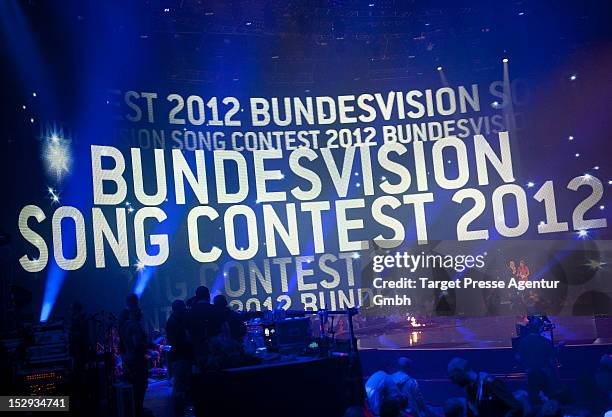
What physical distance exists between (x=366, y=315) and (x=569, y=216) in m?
4.48

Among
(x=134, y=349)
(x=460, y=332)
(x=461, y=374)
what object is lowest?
(x=460, y=332)

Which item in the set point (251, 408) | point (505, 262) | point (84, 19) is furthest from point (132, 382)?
point (505, 262)

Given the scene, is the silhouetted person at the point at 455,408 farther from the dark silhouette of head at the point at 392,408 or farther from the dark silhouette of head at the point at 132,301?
the dark silhouette of head at the point at 132,301

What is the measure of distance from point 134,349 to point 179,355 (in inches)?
21.3

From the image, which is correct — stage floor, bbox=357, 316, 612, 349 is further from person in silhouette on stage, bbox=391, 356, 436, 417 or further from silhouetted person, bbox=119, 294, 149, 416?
silhouetted person, bbox=119, 294, 149, 416

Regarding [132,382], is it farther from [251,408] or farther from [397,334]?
[397,334]

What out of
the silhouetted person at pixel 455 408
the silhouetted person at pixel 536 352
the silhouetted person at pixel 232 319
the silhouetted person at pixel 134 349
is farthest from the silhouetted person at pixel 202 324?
the silhouetted person at pixel 536 352

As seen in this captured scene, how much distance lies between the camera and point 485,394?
3984 mm

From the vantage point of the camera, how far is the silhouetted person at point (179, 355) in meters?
6.23

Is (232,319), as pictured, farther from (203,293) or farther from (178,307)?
(178,307)

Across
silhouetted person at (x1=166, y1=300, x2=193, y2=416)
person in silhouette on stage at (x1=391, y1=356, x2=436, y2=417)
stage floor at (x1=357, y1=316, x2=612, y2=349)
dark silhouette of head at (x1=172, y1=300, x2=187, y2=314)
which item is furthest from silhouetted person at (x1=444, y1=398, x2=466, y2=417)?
stage floor at (x1=357, y1=316, x2=612, y2=349)

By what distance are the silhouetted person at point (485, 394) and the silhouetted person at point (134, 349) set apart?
3.51 meters

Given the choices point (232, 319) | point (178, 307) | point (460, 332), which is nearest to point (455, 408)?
point (232, 319)

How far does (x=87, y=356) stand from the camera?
7074mm
